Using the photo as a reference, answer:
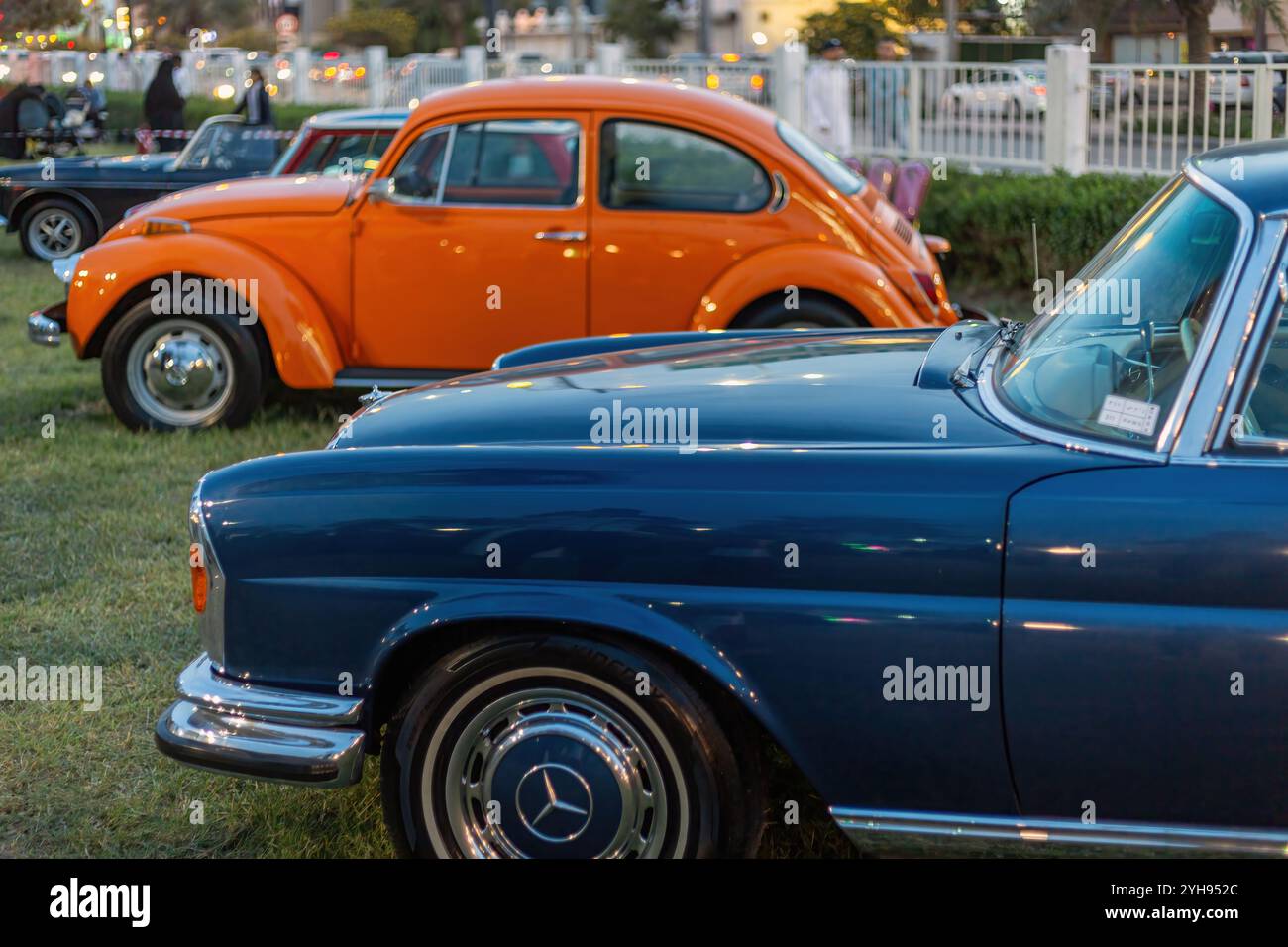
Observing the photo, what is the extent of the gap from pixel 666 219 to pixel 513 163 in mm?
829

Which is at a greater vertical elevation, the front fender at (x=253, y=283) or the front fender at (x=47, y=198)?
the front fender at (x=47, y=198)

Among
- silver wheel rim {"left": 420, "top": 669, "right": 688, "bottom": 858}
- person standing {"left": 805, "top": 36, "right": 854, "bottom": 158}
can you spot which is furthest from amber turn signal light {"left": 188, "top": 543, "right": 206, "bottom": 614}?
person standing {"left": 805, "top": 36, "right": 854, "bottom": 158}

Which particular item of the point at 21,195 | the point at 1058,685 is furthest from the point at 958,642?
the point at 21,195

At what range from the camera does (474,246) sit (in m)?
7.51

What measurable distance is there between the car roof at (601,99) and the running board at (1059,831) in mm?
5026

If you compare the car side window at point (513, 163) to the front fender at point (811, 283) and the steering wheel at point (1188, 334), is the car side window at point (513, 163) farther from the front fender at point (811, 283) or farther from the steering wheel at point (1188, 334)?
the steering wheel at point (1188, 334)

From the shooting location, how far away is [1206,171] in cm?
338

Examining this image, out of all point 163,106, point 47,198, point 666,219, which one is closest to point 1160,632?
point 666,219

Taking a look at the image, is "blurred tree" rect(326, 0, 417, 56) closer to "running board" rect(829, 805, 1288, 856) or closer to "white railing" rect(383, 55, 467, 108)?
"white railing" rect(383, 55, 467, 108)

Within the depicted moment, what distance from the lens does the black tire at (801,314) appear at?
7258 millimetres

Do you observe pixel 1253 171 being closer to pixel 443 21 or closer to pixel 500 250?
pixel 500 250

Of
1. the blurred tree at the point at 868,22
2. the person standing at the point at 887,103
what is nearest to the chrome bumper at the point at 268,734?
the person standing at the point at 887,103
